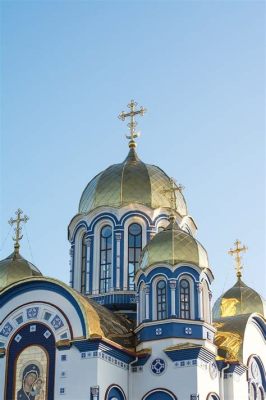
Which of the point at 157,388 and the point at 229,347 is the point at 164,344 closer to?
the point at 157,388

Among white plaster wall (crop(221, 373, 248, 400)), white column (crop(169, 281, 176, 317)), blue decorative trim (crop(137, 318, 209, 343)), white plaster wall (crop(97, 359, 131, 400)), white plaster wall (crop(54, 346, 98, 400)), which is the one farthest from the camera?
white plaster wall (crop(221, 373, 248, 400))

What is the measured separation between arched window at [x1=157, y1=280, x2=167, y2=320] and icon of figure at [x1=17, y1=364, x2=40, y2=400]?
124 inches

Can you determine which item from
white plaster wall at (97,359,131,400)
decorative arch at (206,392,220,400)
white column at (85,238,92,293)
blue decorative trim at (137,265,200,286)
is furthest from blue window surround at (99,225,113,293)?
decorative arch at (206,392,220,400)

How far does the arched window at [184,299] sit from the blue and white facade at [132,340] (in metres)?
0.02

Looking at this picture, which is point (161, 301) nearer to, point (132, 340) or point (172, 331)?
point (172, 331)

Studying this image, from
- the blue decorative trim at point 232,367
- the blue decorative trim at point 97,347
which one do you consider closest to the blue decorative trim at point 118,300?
the blue decorative trim at point 232,367

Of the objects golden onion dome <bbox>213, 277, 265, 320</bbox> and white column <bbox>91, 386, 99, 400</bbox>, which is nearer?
white column <bbox>91, 386, 99, 400</bbox>

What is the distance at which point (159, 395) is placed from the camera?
19.7 m

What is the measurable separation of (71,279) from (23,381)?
523 centimetres

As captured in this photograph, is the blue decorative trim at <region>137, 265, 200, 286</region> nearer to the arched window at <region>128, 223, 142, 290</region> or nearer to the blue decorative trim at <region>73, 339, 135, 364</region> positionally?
the blue decorative trim at <region>73, 339, 135, 364</region>

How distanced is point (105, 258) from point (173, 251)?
136 inches

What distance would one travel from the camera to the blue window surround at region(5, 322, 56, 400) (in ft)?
63.6

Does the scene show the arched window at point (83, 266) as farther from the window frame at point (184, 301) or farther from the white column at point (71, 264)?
the window frame at point (184, 301)

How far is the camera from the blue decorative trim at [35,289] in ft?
64.4
